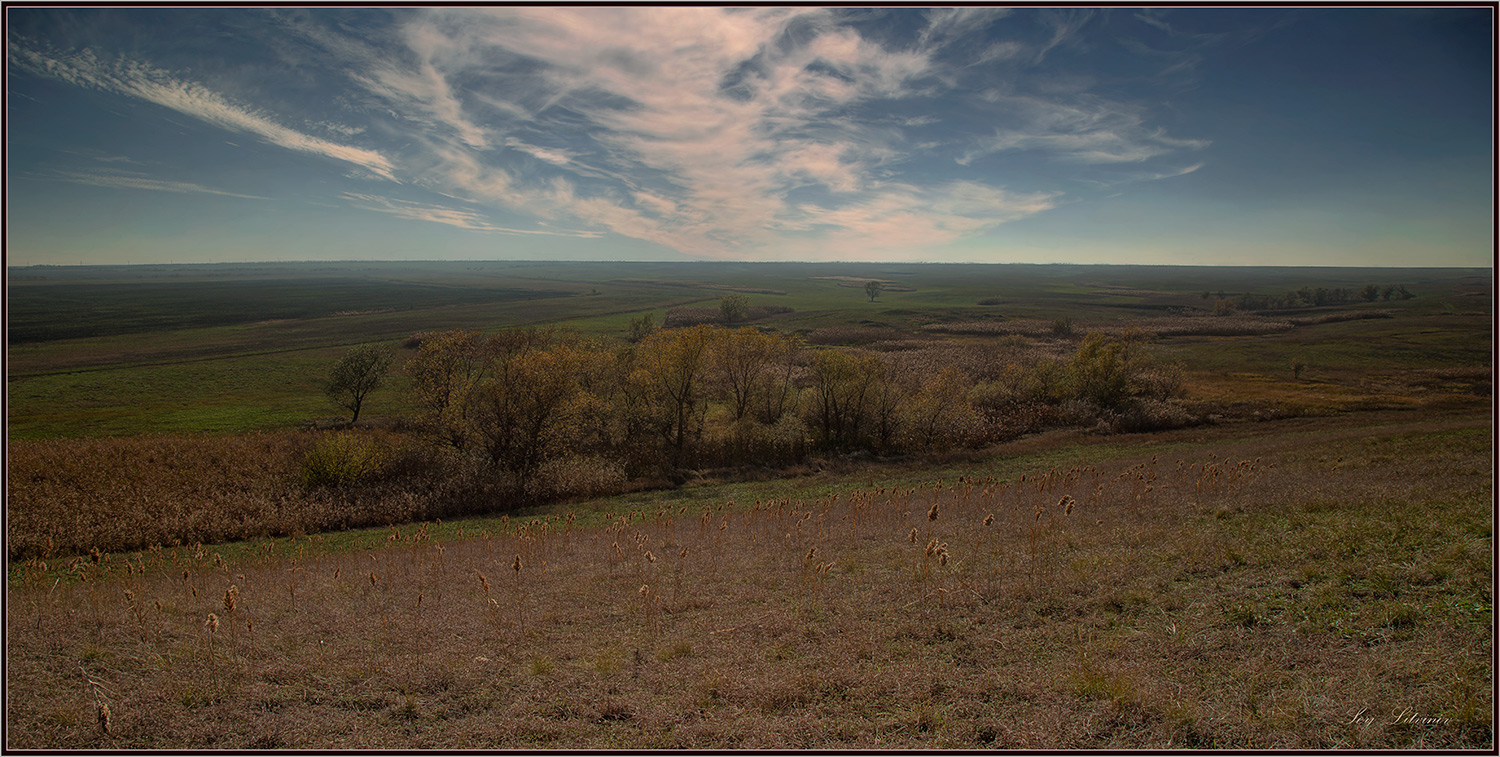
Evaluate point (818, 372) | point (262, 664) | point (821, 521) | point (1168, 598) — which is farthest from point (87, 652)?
point (818, 372)

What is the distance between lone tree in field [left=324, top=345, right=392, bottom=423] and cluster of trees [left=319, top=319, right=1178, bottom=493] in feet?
0.86

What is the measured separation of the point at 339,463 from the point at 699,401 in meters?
23.0

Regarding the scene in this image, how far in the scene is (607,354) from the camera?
40.9 meters

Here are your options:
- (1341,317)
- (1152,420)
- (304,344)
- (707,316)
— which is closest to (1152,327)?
(1341,317)

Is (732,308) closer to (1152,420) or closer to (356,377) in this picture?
(356,377)

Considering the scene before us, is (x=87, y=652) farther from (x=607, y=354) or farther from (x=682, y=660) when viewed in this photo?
(x=607, y=354)

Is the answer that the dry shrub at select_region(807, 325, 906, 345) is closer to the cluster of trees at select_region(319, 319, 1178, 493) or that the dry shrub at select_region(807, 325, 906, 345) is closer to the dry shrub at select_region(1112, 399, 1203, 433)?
the cluster of trees at select_region(319, 319, 1178, 493)

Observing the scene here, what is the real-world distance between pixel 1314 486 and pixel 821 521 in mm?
13383

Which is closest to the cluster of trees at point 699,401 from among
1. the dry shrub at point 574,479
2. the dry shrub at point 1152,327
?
the dry shrub at point 574,479

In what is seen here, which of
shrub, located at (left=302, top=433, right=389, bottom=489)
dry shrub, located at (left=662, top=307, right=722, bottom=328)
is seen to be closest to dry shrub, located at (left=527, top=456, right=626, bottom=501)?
shrub, located at (left=302, top=433, right=389, bottom=489)

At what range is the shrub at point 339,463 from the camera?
Result: 89.7ft

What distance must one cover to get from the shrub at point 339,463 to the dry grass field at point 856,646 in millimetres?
15019

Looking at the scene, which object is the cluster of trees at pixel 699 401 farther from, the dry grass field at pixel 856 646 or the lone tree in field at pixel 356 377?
the dry grass field at pixel 856 646

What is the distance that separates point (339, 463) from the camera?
27.7 m
